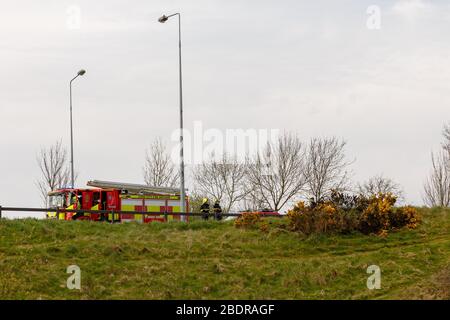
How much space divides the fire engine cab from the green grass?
7.06 m

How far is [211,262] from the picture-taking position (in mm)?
20828

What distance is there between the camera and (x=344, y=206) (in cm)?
2664

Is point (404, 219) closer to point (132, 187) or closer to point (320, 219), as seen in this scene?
point (320, 219)

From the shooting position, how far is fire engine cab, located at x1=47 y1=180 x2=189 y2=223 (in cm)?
3316

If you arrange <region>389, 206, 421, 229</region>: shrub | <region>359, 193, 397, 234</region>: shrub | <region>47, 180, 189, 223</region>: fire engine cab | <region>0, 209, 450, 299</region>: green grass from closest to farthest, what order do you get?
1. <region>0, 209, 450, 299</region>: green grass
2. <region>359, 193, 397, 234</region>: shrub
3. <region>389, 206, 421, 229</region>: shrub
4. <region>47, 180, 189, 223</region>: fire engine cab

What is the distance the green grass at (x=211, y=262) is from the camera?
59.5ft

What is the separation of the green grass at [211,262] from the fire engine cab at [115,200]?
7.06 m

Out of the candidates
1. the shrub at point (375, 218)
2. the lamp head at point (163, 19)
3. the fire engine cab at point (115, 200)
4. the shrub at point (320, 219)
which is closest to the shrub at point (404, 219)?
the shrub at point (375, 218)

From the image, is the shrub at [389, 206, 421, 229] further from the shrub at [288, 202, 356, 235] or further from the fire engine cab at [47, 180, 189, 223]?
the fire engine cab at [47, 180, 189, 223]

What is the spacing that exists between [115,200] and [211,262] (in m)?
14.6

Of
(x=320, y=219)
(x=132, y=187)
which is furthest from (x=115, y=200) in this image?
(x=320, y=219)

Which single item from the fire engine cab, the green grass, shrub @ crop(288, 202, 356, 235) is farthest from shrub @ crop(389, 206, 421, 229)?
the fire engine cab
